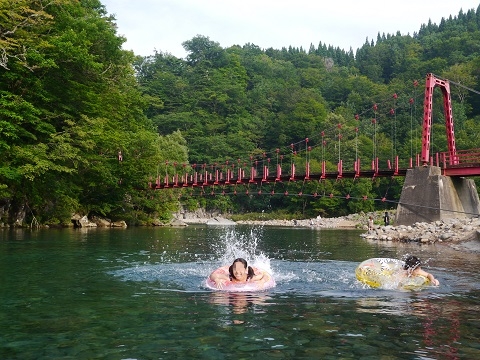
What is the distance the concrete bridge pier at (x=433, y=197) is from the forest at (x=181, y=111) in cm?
513

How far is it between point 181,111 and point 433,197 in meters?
64.4

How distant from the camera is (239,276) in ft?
24.3

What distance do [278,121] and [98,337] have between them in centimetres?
7721

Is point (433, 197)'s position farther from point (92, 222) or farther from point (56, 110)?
point (92, 222)

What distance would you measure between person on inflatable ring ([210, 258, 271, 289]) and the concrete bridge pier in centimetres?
1660

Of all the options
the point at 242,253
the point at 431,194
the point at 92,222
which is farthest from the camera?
the point at 92,222

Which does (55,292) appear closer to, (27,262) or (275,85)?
(27,262)

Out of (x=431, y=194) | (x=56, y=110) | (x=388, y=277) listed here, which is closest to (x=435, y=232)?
(x=431, y=194)

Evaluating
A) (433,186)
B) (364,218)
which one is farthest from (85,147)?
(364,218)

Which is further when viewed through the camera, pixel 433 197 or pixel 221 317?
pixel 433 197

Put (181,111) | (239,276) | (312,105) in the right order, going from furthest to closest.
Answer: (181,111)
(312,105)
(239,276)

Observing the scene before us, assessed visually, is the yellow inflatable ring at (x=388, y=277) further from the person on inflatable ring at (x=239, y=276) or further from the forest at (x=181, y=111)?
the forest at (x=181, y=111)

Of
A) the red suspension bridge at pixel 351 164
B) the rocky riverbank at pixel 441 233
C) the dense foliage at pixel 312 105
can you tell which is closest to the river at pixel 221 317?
the rocky riverbank at pixel 441 233

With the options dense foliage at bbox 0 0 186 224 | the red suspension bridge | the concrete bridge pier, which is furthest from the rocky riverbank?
dense foliage at bbox 0 0 186 224
